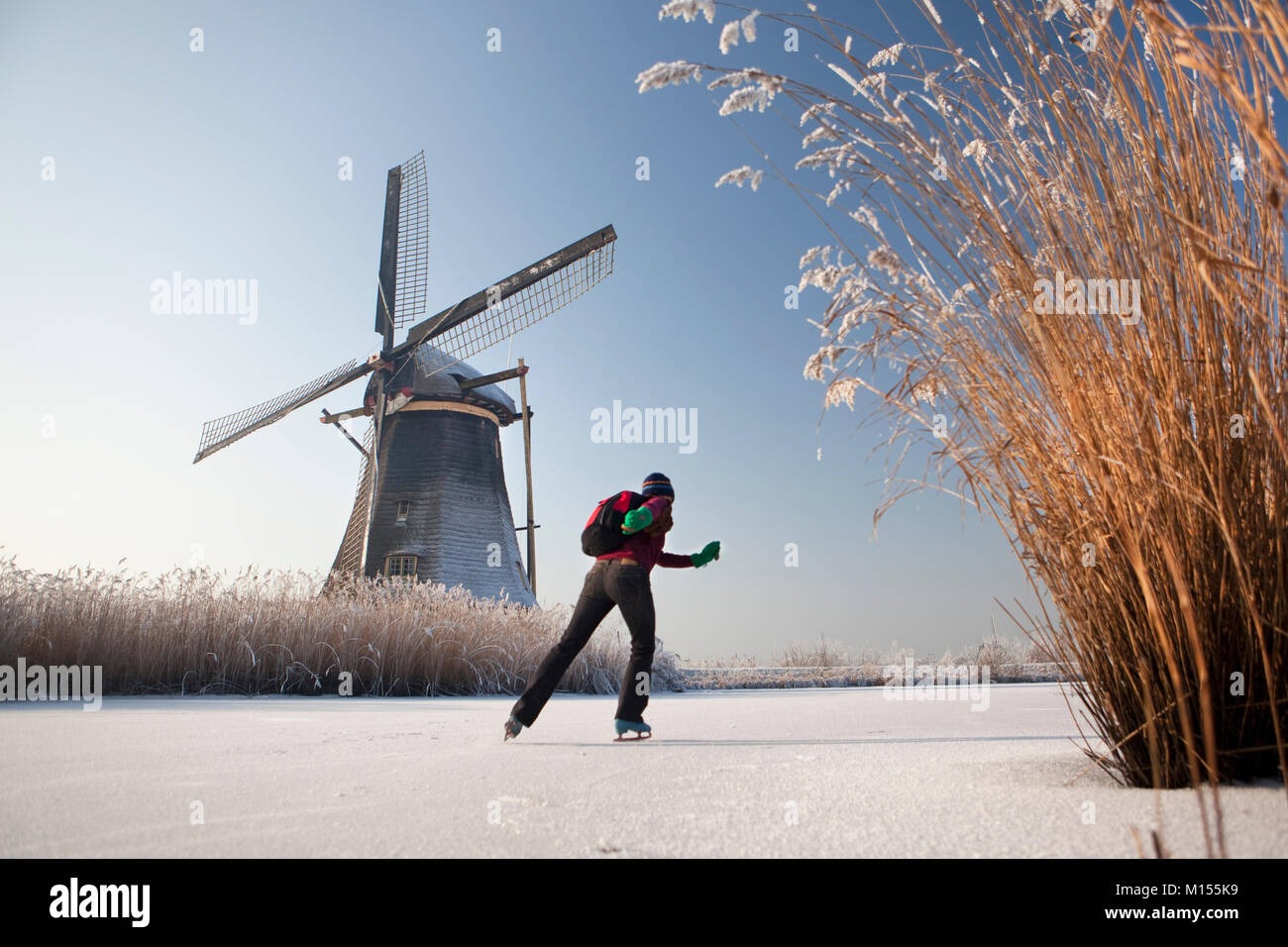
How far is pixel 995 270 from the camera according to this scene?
2.05m

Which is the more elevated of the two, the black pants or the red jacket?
the red jacket

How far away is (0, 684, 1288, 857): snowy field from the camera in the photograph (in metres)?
1.50

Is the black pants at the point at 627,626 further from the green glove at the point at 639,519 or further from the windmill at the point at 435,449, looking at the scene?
the windmill at the point at 435,449

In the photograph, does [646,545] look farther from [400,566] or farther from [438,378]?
[438,378]

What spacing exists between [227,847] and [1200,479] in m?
2.30

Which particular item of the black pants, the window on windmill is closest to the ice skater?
the black pants

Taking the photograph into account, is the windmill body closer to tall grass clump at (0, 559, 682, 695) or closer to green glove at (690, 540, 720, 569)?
tall grass clump at (0, 559, 682, 695)

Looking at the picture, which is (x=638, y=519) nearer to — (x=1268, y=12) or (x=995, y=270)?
(x=995, y=270)

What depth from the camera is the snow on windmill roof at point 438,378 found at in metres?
19.1

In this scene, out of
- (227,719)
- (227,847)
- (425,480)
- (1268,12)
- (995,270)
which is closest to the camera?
(1268,12)

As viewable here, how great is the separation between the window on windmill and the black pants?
597 inches

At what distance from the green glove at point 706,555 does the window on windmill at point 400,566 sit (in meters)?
15.3

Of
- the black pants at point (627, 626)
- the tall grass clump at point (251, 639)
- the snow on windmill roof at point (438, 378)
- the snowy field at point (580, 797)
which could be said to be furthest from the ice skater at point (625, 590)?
the snow on windmill roof at point (438, 378)
